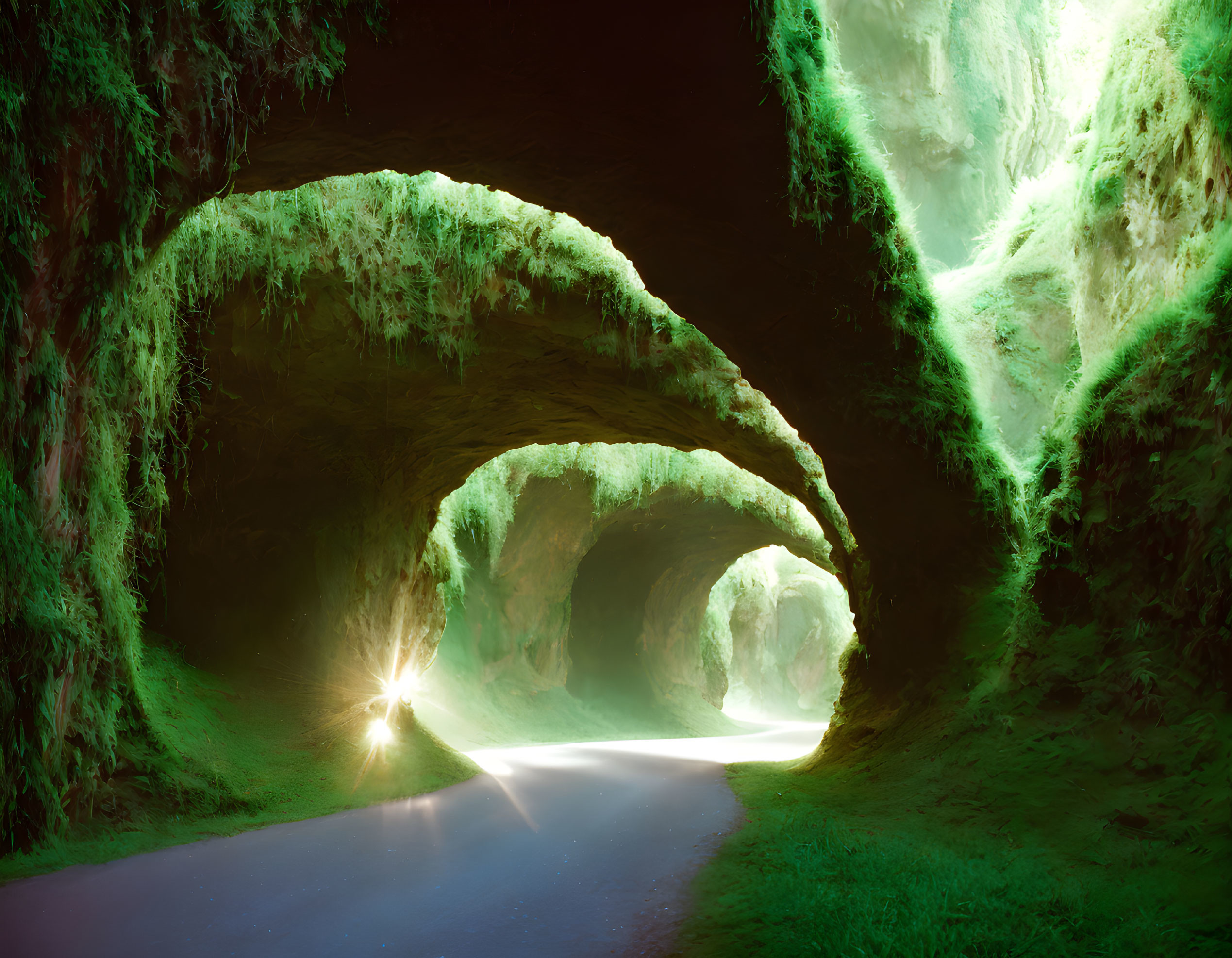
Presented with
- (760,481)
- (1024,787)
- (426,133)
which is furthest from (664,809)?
(760,481)

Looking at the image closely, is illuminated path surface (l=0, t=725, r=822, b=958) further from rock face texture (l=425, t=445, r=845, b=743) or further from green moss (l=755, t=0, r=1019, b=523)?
rock face texture (l=425, t=445, r=845, b=743)

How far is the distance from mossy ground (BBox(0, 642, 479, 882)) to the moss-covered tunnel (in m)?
0.04

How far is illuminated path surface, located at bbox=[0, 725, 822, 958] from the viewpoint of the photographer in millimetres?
3049

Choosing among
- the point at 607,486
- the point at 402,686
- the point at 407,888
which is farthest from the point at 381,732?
the point at 607,486

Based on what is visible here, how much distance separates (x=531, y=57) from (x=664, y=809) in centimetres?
500

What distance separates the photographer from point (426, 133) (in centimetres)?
495

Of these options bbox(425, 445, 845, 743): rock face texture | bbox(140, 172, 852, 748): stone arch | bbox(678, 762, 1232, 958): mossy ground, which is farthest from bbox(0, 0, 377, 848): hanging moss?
bbox(425, 445, 845, 743): rock face texture

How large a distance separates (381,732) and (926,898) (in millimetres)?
6302

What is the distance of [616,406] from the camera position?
879 centimetres

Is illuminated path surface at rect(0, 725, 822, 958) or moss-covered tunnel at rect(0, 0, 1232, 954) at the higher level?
moss-covered tunnel at rect(0, 0, 1232, 954)

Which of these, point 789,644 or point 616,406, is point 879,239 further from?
point 789,644

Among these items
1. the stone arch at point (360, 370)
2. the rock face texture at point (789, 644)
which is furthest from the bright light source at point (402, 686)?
the rock face texture at point (789, 644)

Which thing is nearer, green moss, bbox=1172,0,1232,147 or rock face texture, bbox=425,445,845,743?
green moss, bbox=1172,0,1232,147

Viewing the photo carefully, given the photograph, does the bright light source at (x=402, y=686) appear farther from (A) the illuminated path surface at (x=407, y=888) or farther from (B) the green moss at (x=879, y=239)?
(B) the green moss at (x=879, y=239)
